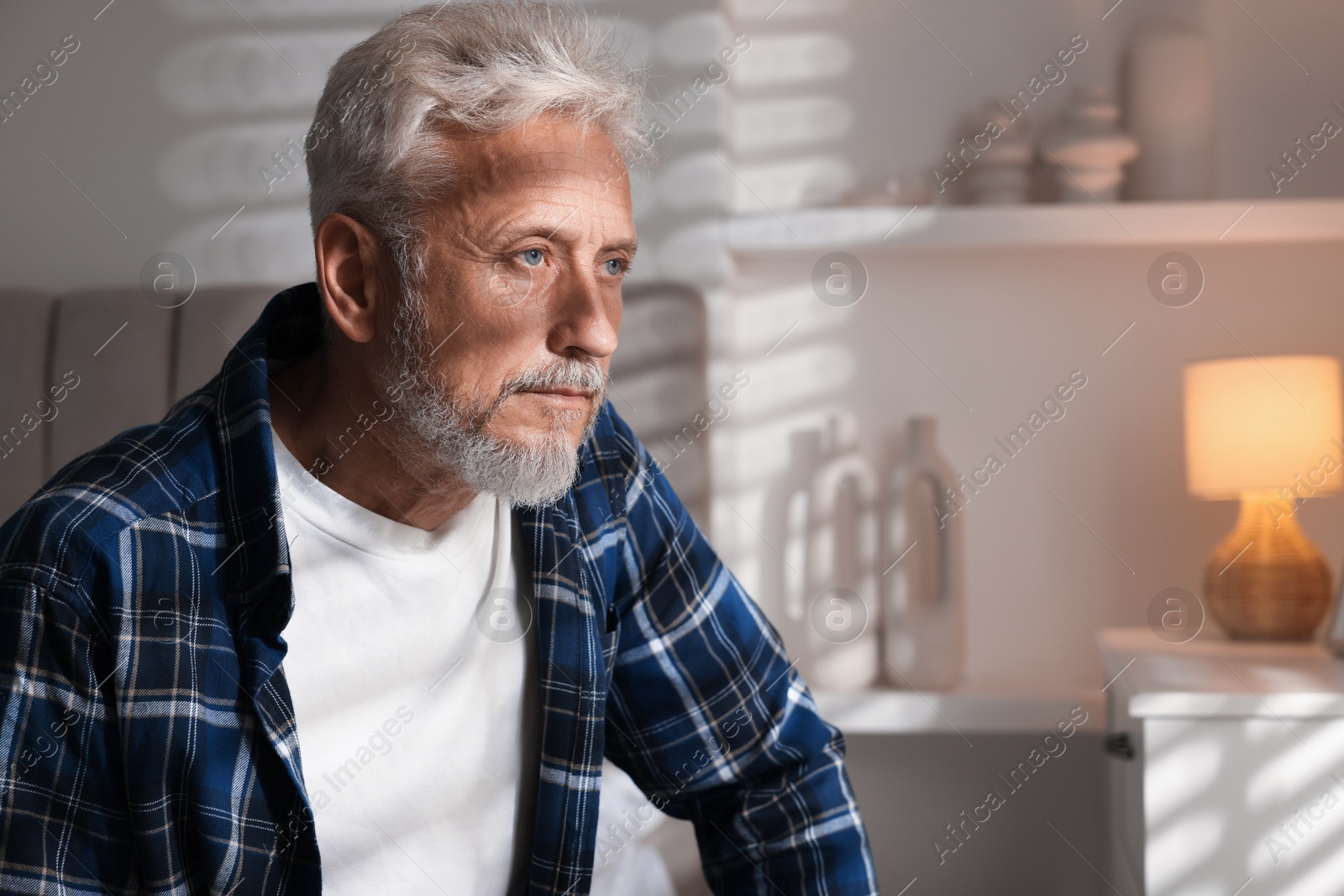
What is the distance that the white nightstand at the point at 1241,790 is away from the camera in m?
1.20

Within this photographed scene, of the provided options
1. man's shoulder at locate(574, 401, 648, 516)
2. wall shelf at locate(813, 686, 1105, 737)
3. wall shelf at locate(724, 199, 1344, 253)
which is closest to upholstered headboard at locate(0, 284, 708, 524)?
wall shelf at locate(724, 199, 1344, 253)

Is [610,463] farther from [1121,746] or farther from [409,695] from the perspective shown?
[1121,746]

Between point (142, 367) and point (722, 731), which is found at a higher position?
point (142, 367)

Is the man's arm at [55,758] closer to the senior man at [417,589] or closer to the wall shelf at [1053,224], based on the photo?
the senior man at [417,589]

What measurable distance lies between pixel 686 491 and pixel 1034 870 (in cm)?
94

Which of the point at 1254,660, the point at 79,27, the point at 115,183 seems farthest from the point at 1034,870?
the point at 79,27

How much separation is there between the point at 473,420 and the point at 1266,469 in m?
1.22

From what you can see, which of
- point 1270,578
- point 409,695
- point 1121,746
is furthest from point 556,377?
point 1270,578

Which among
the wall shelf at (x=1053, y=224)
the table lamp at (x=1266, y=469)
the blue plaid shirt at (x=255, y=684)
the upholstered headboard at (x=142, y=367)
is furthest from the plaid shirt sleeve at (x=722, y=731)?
the table lamp at (x=1266, y=469)

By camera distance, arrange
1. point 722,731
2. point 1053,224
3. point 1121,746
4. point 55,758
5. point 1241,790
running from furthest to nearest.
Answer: point 1053,224 < point 1121,746 < point 1241,790 < point 722,731 < point 55,758

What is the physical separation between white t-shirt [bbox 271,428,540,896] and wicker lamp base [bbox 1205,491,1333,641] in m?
1.17

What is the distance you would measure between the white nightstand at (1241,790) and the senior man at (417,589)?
437 millimetres

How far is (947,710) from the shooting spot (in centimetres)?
164

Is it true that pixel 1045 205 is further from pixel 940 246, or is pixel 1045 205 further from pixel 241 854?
pixel 241 854
